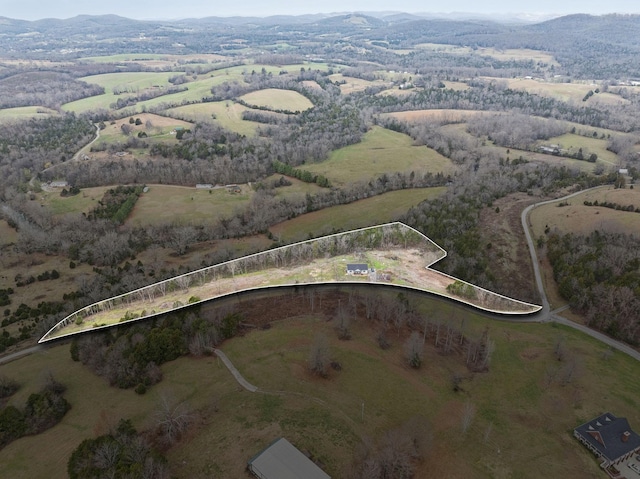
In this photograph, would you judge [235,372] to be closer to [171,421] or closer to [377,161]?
[171,421]

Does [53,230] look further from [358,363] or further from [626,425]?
[626,425]

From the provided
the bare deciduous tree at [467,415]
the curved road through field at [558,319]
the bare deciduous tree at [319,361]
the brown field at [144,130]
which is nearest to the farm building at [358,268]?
the bare deciduous tree at [319,361]

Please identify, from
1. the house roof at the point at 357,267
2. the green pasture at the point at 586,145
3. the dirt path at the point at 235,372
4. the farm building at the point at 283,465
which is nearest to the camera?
the farm building at the point at 283,465

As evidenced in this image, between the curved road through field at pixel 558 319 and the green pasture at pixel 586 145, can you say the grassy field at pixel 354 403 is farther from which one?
the green pasture at pixel 586 145

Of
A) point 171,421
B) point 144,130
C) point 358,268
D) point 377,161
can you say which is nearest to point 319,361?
point 171,421

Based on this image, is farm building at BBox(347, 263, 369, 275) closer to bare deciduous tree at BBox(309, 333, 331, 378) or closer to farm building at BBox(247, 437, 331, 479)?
bare deciduous tree at BBox(309, 333, 331, 378)

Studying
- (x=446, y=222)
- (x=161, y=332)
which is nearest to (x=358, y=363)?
(x=161, y=332)
